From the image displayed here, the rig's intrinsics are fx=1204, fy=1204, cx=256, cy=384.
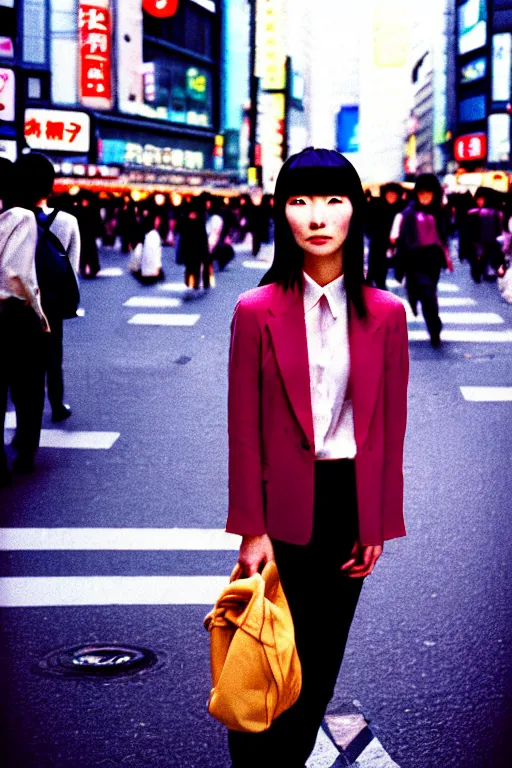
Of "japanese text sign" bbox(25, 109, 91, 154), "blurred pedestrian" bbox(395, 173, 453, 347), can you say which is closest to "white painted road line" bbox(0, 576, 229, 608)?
"blurred pedestrian" bbox(395, 173, 453, 347)

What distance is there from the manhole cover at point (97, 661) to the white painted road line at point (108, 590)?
1.95 feet

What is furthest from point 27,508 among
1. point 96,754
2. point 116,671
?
point 96,754

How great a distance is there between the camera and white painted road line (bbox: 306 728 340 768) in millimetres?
3564

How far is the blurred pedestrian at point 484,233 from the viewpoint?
74.2 ft

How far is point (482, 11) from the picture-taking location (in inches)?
3949

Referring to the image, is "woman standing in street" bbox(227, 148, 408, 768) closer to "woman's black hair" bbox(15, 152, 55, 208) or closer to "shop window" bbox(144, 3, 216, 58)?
"woman's black hair" bbox(15, 152, 55, 208)

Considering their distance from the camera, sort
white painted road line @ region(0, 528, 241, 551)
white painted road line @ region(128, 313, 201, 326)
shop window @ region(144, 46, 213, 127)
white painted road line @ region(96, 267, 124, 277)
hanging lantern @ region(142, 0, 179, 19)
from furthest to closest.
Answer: shop window @ region(144, 46, 213, 127) < hanging lantern @ region(142, 0, 179, 19) < white painted road line @ region(96, 267, 124, 277) < white painted road line @ region(128, 313, 201, 326) < white painted road line @ region(0, 528, 241, 551)

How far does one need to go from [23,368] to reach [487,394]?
4.74 metres

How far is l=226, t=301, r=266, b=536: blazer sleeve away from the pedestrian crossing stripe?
12120 mm

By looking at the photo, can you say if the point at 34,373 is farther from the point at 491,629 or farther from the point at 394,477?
the point at 394,477

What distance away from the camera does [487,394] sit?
10.8m

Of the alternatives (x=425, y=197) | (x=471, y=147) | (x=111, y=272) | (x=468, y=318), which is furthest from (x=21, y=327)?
(x=471, y=147)

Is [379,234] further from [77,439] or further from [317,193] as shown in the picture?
[317,193]

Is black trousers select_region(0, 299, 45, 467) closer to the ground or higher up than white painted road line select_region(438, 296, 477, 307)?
higher up
